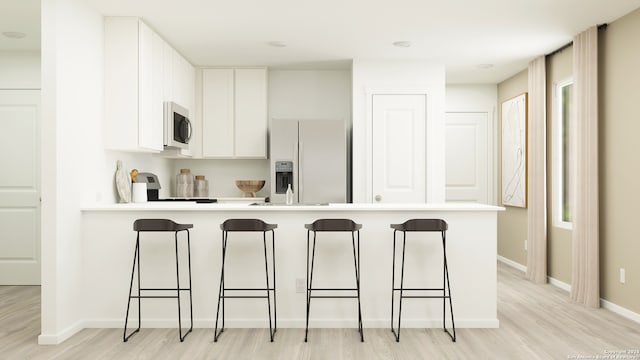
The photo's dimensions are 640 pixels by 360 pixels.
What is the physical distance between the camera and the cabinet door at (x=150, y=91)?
4.10m

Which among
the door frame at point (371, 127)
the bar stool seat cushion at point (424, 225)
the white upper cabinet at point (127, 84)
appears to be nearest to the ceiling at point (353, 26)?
the white upper cabinet at point (127, 84)

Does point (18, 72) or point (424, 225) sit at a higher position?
point (18, 72)

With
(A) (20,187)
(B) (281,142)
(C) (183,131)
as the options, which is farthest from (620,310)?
(A) (20,187)

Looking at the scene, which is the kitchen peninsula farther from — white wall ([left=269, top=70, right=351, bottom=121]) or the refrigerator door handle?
white wall ([left=269, top=70, right=351, bottom=121])

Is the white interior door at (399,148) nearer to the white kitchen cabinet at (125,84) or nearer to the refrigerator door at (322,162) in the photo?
the refrigerator door at (322,162)

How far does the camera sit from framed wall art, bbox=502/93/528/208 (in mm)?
5887

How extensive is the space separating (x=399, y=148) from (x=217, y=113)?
2.30 m

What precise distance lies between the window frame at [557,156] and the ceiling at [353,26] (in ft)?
1.78

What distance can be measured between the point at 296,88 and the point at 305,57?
757 mm

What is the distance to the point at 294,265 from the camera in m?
3.67

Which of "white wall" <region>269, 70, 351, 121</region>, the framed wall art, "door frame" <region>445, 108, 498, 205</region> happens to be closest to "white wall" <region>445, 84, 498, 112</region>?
"door frame" <region>445, 108, 498, 205</region>

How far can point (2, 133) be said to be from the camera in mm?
5195

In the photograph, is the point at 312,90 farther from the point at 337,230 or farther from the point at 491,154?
the point at 337,230

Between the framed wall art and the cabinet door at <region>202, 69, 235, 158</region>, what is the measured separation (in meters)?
3.69
